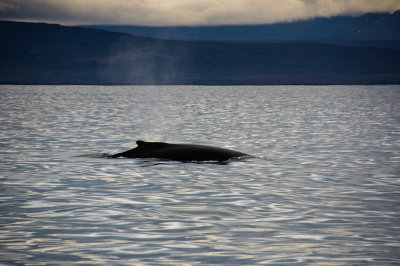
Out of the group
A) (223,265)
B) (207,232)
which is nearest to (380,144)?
(207,232)

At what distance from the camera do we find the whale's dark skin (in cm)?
2102

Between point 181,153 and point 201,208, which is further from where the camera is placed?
point 181,153

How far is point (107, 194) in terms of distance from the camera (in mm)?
15141

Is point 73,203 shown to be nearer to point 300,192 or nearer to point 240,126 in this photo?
point 300,192

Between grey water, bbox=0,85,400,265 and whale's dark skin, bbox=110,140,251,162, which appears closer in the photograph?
grey water, bbox=0,85,400,265

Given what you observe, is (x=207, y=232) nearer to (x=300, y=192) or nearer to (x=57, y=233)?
(x=57, y=233)

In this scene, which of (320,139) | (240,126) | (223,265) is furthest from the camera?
(240,126)

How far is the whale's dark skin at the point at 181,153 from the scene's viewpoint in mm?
21016

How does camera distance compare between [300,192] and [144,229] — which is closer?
[144,229]

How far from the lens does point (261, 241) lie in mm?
10398

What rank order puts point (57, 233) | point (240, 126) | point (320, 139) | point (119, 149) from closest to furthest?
point (57, 233) → point (119, 149) → point (320, 139) → point (240, 126)

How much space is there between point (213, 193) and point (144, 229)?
13.7ft

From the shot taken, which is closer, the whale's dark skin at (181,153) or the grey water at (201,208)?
the grey water at (201,208)

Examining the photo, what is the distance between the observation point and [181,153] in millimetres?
21188
